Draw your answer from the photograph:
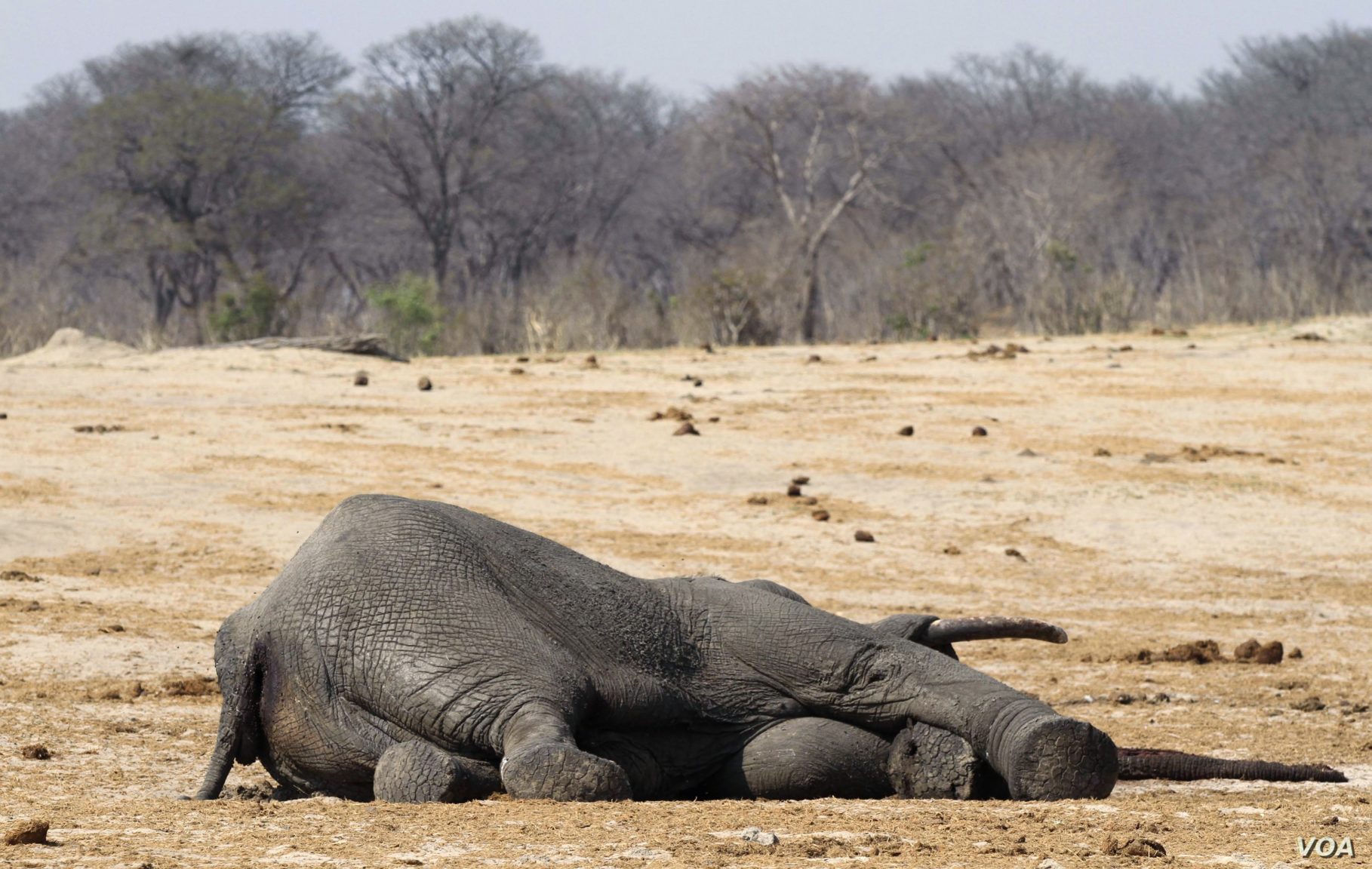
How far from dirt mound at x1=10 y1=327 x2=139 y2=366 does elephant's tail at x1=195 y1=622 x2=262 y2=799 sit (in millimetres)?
13894

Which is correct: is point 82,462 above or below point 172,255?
below

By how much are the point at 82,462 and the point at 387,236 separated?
116 ft

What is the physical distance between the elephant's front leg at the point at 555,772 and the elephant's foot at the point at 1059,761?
3.13 feet

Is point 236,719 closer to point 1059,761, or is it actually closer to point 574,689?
point 574,689

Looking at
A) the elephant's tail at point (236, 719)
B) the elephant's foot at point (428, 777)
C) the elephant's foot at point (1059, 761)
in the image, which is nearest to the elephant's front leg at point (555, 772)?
the elephant's foot at point (428, 777)

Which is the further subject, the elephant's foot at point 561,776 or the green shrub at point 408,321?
the green shrub at point 408,321

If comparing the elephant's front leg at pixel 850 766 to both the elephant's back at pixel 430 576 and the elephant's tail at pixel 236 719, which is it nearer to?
the elephant's back at pixel 430 576

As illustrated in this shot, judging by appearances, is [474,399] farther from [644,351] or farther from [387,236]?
[387,236]

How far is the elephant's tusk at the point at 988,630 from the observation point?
493cm

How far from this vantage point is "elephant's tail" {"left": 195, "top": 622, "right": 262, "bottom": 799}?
4.32m

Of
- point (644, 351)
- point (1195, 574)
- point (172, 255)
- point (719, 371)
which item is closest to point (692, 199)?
point (172, 255)

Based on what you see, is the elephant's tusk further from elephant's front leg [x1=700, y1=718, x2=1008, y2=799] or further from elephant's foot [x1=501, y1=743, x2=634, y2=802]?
elephant's foot [x1=501, y1=743, x2=634, y2=802]

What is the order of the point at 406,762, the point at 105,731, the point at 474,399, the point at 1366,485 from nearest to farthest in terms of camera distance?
the point at 406,762 → the point at 105,731 → the point at 1366,485 → the point at 474,399

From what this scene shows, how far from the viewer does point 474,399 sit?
51.3ft
